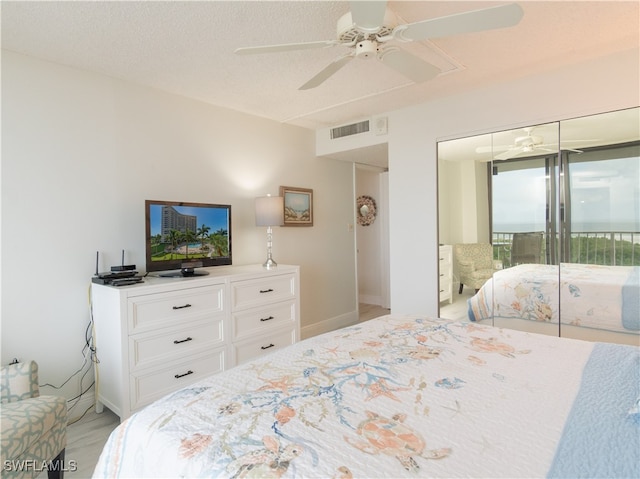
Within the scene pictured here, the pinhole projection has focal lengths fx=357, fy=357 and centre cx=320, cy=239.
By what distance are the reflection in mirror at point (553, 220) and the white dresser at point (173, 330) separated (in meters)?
1.80

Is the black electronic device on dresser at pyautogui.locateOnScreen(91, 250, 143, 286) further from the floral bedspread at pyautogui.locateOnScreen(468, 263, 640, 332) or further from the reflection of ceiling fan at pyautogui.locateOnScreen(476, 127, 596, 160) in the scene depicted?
the reflection of ceiling fan at pyautogui.locateOnScreen(476, 127, 596, 160)

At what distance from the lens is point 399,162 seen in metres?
3.64

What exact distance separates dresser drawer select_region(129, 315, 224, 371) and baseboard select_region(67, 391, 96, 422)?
0.61 meters

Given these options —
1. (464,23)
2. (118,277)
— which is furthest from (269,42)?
(118,277)

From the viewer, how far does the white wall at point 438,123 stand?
8.50 feet

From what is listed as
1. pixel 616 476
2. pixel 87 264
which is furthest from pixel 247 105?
pixel 616 476

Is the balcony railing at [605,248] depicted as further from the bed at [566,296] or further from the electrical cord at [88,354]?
the electrical cord at [88,354]

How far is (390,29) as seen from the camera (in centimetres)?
170

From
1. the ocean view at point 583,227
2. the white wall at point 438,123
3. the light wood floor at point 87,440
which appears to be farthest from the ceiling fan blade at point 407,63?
the light wood floor at point 87,440

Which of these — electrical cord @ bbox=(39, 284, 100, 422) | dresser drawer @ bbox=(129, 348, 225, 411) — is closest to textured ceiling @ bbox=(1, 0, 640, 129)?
electrical cord @ bbox=(39, 284, 100, 422)

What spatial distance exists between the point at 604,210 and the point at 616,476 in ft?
8.29

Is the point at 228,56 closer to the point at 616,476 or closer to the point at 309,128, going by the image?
the point at 309,128

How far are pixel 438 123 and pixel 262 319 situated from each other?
244 centimetres

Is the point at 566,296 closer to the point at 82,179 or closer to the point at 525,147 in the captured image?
the point at 525,147
